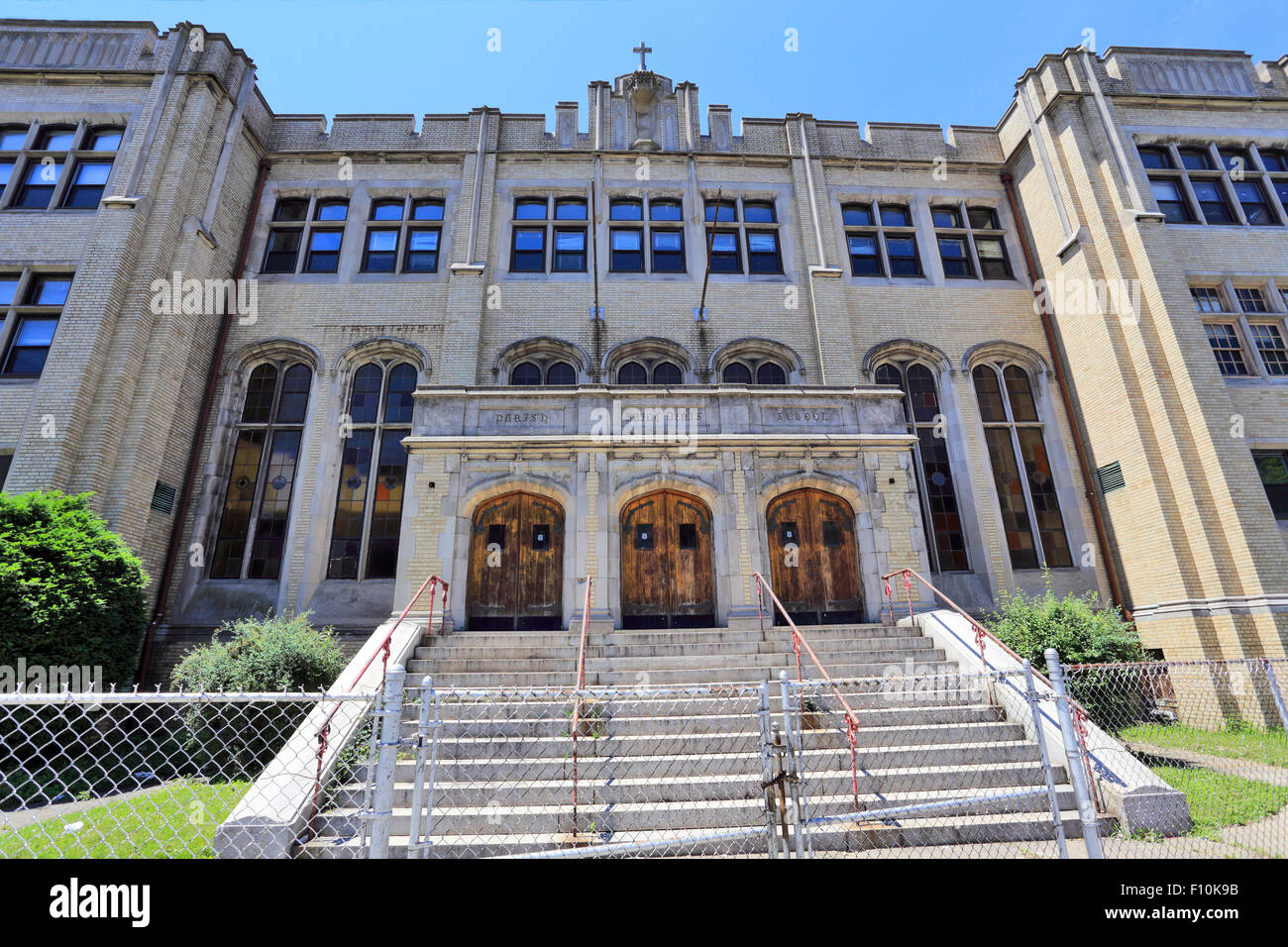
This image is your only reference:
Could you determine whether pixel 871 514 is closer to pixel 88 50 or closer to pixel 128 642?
pixel 128 642

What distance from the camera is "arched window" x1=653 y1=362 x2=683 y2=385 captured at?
1636 cm

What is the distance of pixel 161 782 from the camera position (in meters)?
8.02

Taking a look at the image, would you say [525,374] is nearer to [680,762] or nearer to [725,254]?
[725,254]

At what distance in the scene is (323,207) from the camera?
18234 millimetres

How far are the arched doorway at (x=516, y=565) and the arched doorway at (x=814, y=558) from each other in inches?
171

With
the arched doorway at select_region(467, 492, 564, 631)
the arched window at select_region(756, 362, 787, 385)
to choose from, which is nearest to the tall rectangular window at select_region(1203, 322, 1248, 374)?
the arched window at select_region(756, 362, 787, 385)

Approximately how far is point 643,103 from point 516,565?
14.6 metres

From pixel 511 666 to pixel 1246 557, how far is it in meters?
14.1

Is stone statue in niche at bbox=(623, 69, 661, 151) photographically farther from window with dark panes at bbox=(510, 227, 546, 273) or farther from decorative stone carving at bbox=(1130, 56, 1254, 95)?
decorative stone carving at bbox=(1130, 56, 1254, 95)

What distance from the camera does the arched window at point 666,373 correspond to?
53.7 ft

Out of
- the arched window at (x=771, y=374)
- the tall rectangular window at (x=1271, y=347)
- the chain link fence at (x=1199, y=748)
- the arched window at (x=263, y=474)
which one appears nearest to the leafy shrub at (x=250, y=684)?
the arched window at (x=263, y=474)

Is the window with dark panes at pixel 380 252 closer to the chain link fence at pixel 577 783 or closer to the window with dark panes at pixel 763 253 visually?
the window with dark panes at pixel 763 253

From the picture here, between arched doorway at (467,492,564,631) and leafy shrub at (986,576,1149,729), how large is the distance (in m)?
8.35

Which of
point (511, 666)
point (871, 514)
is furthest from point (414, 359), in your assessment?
point (871, 514)
